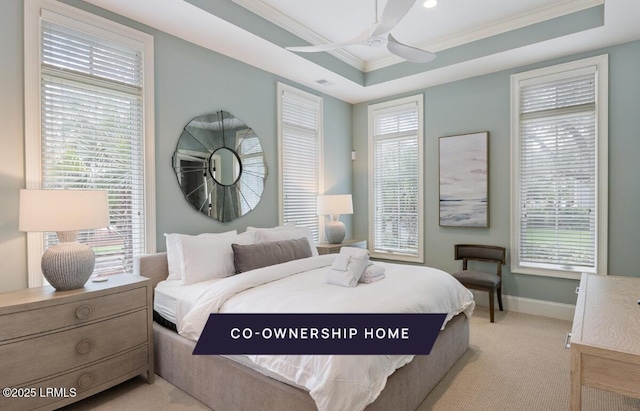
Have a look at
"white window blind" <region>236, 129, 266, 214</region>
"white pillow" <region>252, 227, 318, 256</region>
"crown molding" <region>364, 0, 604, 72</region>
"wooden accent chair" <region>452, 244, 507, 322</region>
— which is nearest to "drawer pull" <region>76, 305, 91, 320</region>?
"white pillow" <region>252, 227, 318, 256</region>

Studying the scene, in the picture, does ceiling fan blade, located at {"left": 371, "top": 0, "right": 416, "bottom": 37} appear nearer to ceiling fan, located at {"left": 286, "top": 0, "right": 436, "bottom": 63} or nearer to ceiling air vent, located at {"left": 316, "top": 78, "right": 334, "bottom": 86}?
ceiling fan, located at {"left": 286, "top": 0, "right": 436, "bottom": 63}

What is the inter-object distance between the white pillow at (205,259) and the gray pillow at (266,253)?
73 mm

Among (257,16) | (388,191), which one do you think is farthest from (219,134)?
(388,191)

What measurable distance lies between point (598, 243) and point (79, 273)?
15.3ft

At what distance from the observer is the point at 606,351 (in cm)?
123

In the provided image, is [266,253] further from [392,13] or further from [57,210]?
[392,13]

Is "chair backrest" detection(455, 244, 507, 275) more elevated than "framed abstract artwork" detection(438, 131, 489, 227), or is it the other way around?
"framed abstract artwork" detection(438, 131, 489, 227)

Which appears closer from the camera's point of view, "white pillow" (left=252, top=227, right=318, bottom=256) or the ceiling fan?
the ceiling fan

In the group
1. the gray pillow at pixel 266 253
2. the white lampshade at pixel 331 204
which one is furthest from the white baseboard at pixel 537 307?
the gray pillow at pixel 266 253

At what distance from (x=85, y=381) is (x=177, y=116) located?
2.22m

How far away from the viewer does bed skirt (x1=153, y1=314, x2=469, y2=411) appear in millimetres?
1790

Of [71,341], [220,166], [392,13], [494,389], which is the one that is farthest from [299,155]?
[494,389]

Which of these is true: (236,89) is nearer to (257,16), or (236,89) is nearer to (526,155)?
(257,16)

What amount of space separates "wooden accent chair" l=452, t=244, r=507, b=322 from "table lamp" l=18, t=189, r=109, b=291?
3.48m
